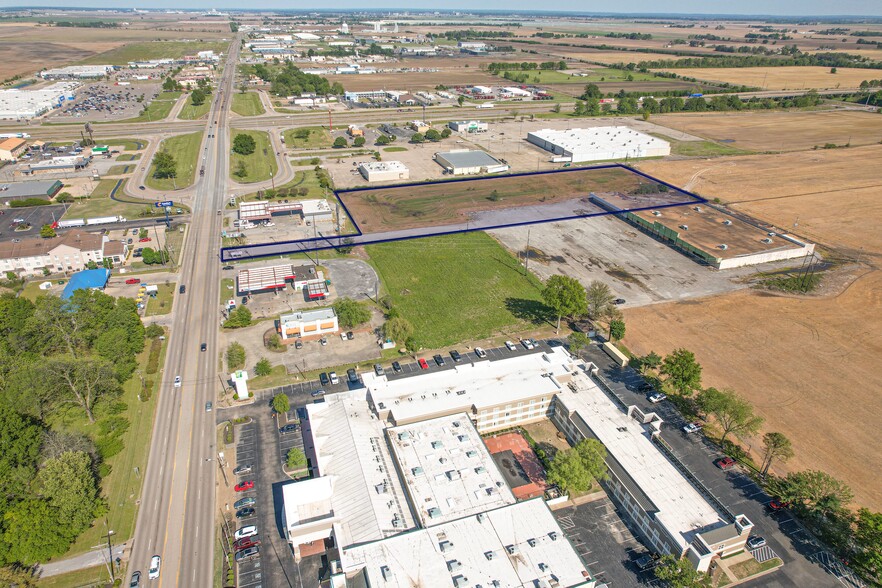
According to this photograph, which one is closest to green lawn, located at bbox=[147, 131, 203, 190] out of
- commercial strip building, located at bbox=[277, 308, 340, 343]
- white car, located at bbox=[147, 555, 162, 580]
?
commercial strip building, located at bbox=[277, 308, 340, 343]

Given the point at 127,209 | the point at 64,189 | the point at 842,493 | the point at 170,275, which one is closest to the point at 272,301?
the point at 170,275

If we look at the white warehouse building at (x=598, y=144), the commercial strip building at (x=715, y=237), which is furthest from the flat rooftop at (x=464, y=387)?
the white warehouse building at (x=598, y=144)

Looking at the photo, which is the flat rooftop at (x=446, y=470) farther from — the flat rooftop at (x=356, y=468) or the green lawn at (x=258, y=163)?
the green lawn at (x=258, y=163)

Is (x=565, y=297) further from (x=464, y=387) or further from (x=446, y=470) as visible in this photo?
(x=446, y=470)

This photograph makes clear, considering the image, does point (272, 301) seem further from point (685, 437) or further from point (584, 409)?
point (685, 437)

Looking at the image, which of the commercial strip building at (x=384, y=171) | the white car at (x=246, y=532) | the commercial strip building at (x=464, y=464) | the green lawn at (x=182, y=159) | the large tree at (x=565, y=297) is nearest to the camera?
the commercial strip building at (x=464, y=464)
